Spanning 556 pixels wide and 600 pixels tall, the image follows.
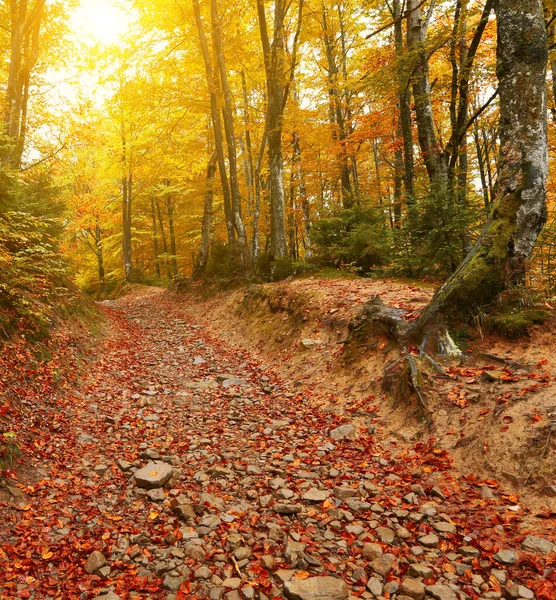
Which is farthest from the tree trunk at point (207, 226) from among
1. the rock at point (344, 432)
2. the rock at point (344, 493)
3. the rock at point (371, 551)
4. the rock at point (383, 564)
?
the rock at point (383, 564)

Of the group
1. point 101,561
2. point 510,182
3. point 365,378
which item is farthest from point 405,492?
point 510,182

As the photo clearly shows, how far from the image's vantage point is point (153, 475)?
4.53m

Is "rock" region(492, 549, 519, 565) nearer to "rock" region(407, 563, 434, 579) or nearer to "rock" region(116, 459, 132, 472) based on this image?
A: "rock" region(407, 563, 434, 579)

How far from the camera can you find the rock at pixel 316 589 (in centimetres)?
296

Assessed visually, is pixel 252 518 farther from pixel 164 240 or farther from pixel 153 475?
pixel 164 240

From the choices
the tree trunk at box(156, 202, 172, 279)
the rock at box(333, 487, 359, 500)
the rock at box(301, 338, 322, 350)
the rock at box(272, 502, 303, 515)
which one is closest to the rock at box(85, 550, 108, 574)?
the rock at box(272, 502, 303, 515)

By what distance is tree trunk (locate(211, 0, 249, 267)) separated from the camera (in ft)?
47.9

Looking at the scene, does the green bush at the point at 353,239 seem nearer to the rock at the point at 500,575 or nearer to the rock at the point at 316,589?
the rock at the point at 500,575

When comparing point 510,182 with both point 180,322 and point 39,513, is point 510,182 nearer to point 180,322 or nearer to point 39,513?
point 39,513

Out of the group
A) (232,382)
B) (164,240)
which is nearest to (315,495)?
(232,382)

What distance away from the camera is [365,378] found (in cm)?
639

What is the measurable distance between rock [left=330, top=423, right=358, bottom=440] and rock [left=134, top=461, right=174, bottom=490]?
7.26ft

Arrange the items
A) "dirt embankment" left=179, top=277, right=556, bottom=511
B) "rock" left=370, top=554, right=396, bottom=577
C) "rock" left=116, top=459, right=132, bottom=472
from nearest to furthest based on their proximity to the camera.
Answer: "rock" left=370, top=554, right=396, bottom=577, "dirt embankment" left=179, top=277, right=556, bottom=511, "rock" left=116, top=459, right=132, bottom=472

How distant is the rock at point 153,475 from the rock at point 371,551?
2.33 m
